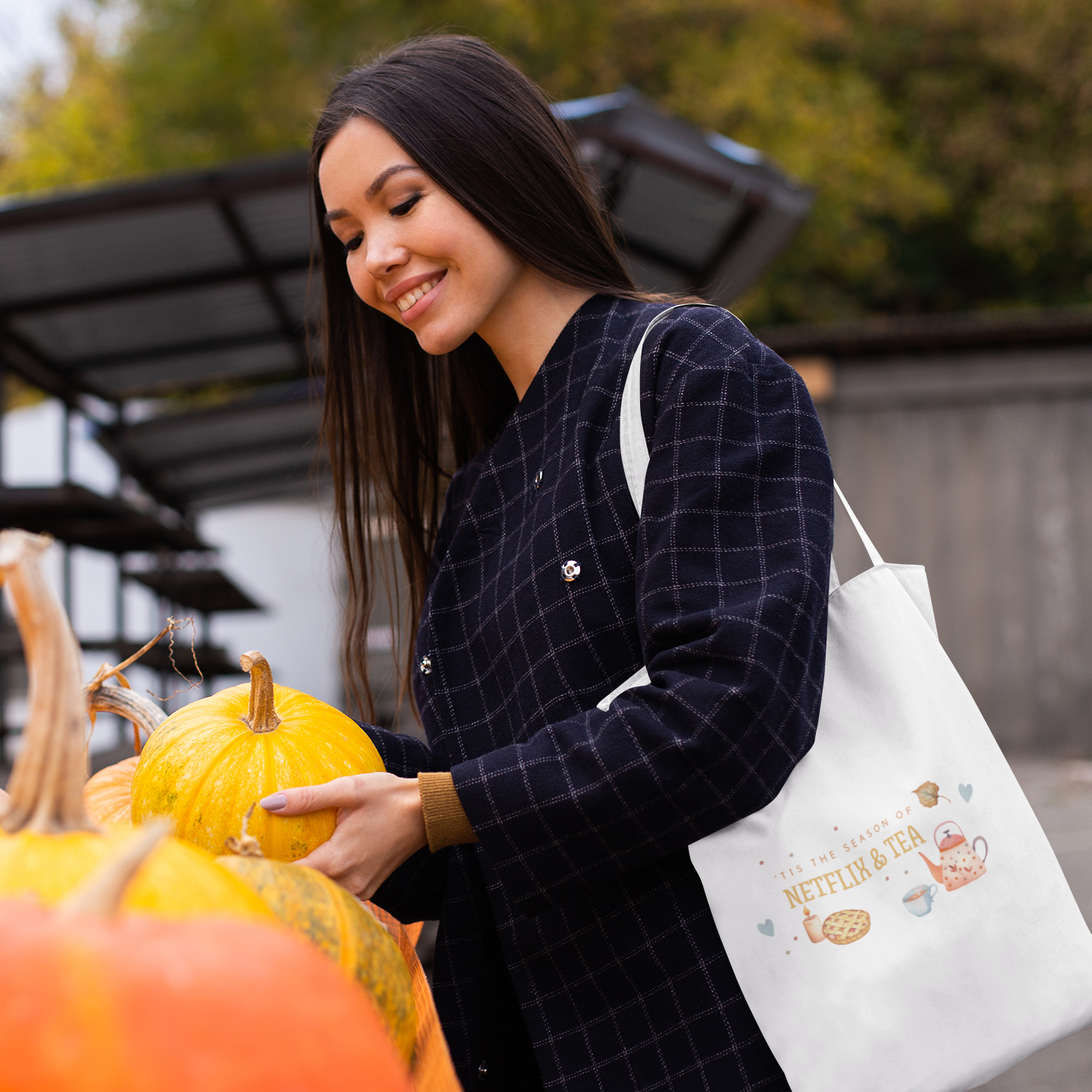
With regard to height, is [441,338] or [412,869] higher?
[441,338]

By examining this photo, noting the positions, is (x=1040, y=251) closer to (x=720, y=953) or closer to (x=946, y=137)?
(x=946, y=137)

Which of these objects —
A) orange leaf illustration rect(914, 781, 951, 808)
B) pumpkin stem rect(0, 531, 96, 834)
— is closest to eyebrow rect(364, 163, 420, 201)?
pumpkin stem rect(0, 531, 96, 834)

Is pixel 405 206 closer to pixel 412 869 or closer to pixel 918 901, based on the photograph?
pixel 412 869

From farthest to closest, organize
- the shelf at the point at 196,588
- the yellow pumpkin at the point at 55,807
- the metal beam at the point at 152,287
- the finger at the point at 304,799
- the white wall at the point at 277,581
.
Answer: the white wall at the point at 277,581 → the shelf at the point at 196,588 → the metal beam at the point at 152,287 → the finger at the point at 304,799 → the yellow pumpkin at the point at 55,807

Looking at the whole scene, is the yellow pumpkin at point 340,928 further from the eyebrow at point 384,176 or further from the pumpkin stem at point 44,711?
the eyebrow at point 384,176

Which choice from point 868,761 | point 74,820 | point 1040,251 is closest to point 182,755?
point 74,820

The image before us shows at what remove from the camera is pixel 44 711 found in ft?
2.25

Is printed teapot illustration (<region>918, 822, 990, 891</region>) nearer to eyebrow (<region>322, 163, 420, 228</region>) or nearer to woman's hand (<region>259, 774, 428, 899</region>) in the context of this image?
woman's hand (<region>259, 774, 428, 899</region>)

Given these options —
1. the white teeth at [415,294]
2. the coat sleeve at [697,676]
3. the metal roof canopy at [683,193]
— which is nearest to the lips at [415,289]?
the white teeth at [415,294]

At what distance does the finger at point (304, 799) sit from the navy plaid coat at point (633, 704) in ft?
0.42

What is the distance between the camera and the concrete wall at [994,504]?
30.3ft

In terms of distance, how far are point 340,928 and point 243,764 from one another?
39 cm

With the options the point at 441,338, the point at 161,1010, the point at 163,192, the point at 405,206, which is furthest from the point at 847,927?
the point at 163,192

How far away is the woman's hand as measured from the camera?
1.08m
